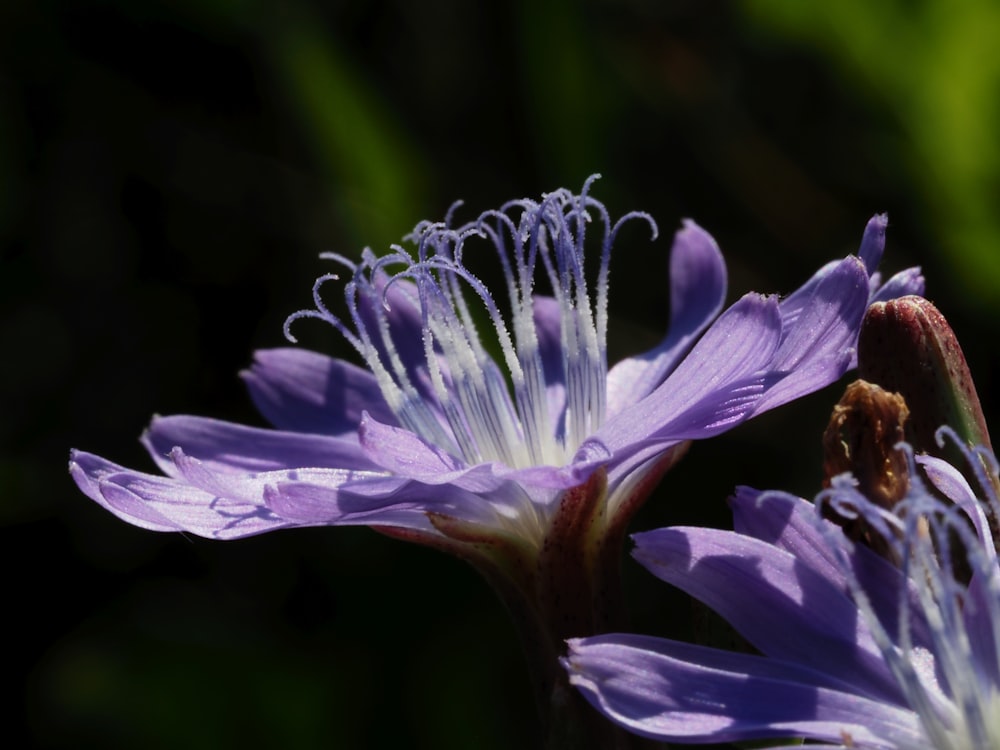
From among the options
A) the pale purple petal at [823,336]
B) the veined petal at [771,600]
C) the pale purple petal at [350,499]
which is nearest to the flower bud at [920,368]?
the pale purple petal at [823,336]

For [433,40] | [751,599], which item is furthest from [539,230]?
[433,40]

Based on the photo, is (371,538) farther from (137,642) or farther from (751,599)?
(751,599)

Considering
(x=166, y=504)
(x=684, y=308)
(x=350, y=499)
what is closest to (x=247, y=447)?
(x=166, y=504)

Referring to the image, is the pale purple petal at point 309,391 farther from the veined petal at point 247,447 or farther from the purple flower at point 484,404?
the veined petal at point 247,447

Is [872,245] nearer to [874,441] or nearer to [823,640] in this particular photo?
[874,441]

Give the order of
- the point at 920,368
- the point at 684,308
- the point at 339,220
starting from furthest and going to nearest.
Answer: the point at 339,220 < the point at 684,308 < the point at 920,368

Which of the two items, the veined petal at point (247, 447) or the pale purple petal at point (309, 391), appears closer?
the veined petal at point (247, 447)

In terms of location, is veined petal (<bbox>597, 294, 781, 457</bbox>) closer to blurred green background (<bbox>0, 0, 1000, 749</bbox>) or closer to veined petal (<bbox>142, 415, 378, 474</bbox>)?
veined petal (<bbox>142, 415, 378, 474</bbox>)
